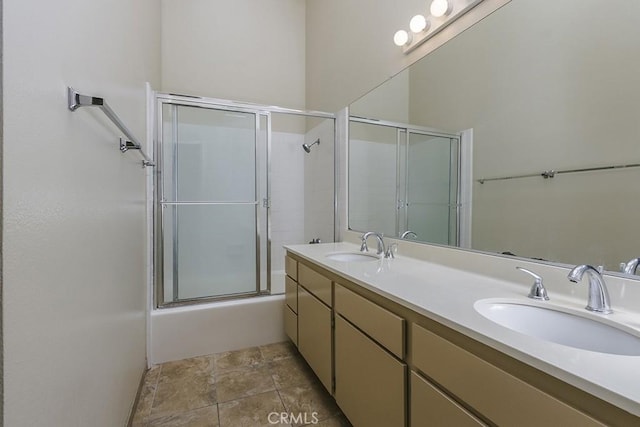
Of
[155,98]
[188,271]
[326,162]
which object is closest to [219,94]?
[155,98]

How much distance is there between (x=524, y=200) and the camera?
1.18 metres

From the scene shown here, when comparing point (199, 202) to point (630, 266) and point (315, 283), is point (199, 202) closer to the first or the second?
point (315, 283)

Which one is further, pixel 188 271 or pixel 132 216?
pixel 188 271

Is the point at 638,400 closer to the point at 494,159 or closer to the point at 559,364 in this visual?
the point at 559,364

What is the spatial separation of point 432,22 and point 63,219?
1.87 meters

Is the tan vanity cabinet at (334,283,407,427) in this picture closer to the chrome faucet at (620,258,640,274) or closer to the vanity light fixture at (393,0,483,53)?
the chrome faucet at (620,258,640,274)

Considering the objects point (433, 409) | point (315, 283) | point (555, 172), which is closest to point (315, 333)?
point (315, 283)

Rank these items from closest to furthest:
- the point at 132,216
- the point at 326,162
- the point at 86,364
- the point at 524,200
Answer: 1. the point at 86,364
2. the point at 524,200
3. the point at 132,216
4. the point at 326,162

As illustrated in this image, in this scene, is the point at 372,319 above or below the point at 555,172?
below

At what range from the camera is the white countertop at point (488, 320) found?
51 centimetres

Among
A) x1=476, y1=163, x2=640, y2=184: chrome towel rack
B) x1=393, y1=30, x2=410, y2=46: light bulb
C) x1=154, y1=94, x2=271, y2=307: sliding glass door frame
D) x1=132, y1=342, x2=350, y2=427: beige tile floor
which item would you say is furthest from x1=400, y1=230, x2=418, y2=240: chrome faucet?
x1=154, y1=94, x2=271, y2=307: sliding glass door frame

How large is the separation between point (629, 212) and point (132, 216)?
82.1 inches

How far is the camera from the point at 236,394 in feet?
5.62

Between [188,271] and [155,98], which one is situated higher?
[155,98]
